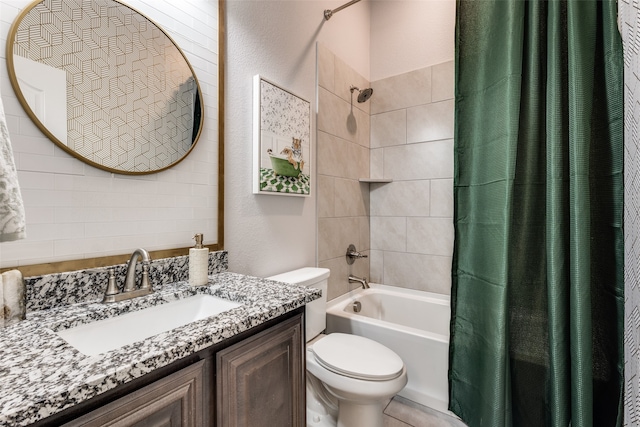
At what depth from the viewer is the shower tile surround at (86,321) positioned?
461mm

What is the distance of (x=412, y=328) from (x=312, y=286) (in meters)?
0.71

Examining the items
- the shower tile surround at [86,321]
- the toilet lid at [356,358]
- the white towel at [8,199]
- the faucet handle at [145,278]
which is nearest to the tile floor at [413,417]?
the toilet lid at [356,358]

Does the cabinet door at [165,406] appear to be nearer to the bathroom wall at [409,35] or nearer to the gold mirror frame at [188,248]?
the gold mirror frame at [188,248]

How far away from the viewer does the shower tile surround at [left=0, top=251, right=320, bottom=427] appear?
1.51 ft

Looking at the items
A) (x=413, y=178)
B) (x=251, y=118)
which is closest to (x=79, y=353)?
(x=251, y=118)

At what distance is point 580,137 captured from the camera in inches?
45.9

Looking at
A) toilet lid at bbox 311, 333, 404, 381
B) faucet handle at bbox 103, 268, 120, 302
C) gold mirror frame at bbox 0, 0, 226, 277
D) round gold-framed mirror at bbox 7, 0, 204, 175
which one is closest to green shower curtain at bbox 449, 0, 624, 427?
toilet lid at bbox 311, 333, 404, 381

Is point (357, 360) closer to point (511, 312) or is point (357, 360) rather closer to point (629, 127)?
point (511, 312)

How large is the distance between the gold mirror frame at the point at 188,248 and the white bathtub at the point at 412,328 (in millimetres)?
1033

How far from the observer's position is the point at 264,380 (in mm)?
816

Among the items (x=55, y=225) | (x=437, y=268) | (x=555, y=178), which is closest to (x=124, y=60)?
(x=55, y=225)

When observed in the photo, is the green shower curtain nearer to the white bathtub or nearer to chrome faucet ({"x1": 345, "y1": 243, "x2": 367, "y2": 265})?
the white bathtub

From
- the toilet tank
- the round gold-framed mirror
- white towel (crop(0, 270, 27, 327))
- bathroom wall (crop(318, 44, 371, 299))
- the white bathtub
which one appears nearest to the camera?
white towel (crop(0, 270, 27, 327))

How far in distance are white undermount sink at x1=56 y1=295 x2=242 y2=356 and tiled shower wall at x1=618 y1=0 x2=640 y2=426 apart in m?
0.96
